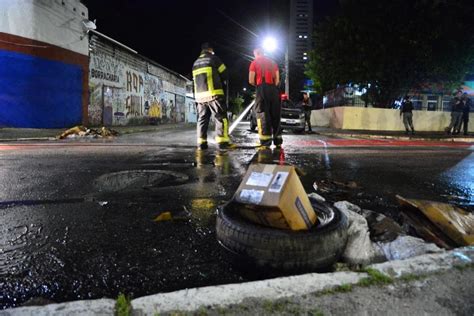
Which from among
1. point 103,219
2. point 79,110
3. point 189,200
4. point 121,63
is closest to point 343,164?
point 189,200

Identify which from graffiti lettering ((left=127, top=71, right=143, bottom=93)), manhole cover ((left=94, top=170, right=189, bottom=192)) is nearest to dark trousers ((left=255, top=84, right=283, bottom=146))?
manhole cover ((left=94, top=170, right=189, bottom=192))

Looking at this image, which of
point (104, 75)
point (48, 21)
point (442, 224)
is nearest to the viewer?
point (442, 224)

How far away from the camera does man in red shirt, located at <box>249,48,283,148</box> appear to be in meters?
7.60

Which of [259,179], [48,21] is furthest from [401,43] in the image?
[259,179]

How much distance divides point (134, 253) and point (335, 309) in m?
1.30

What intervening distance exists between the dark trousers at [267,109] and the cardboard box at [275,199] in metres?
5.50

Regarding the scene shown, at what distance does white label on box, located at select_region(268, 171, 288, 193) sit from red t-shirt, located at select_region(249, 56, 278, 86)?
225 inches

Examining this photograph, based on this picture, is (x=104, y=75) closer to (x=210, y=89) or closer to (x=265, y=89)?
(x=210, y=89)

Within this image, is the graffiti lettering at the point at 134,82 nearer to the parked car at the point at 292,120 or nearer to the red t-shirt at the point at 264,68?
the parked car at the point at 292,120

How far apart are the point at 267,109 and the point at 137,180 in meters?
3.85

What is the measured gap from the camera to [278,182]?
81.7 inches

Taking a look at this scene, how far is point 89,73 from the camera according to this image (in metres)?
19.8

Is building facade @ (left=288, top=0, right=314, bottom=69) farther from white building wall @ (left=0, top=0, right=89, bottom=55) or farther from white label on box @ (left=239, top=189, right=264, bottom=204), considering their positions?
white label on box @ (left=239, top=189, right=264, bottom=204)

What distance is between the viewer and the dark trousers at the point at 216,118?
7473mm
